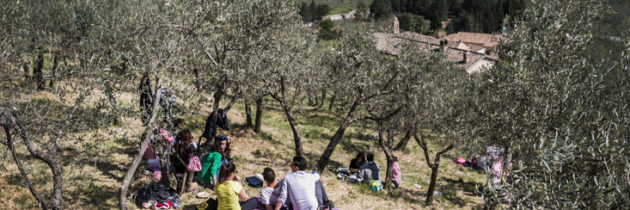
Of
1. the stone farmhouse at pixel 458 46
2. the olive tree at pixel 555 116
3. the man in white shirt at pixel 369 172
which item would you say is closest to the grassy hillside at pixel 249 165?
the man in white shirt at pixel 369 172

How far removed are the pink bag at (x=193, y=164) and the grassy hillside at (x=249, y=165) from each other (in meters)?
0.88

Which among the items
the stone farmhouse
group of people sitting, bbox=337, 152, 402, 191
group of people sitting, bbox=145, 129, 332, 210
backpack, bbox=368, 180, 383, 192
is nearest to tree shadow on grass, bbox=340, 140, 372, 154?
group of people sitting, bbox=337, 152, 402, 191

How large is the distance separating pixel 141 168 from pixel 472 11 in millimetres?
137628

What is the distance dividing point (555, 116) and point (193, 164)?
9.82 meters

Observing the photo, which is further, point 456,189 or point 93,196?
point 456,189

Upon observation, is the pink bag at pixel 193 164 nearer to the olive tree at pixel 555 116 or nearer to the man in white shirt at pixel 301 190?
the man in white shirt at pixel 301 190

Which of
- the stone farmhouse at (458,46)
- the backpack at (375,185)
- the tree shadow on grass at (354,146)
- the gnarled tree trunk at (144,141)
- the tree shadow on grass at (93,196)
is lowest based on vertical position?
the tree shadow on grass at (354,146)

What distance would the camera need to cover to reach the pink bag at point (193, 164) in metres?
11.9

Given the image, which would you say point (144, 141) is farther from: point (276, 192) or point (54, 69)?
point (54, 69)

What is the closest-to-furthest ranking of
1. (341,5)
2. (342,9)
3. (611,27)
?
1. (611,27)
2. (342,9)
3. (341,5)

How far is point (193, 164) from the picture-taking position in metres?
12.0

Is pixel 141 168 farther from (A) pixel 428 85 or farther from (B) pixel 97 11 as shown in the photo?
(A) pixel 428 85

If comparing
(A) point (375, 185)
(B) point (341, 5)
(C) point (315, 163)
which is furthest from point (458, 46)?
(B) point (341, 5)

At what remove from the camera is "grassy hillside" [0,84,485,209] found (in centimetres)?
1074
